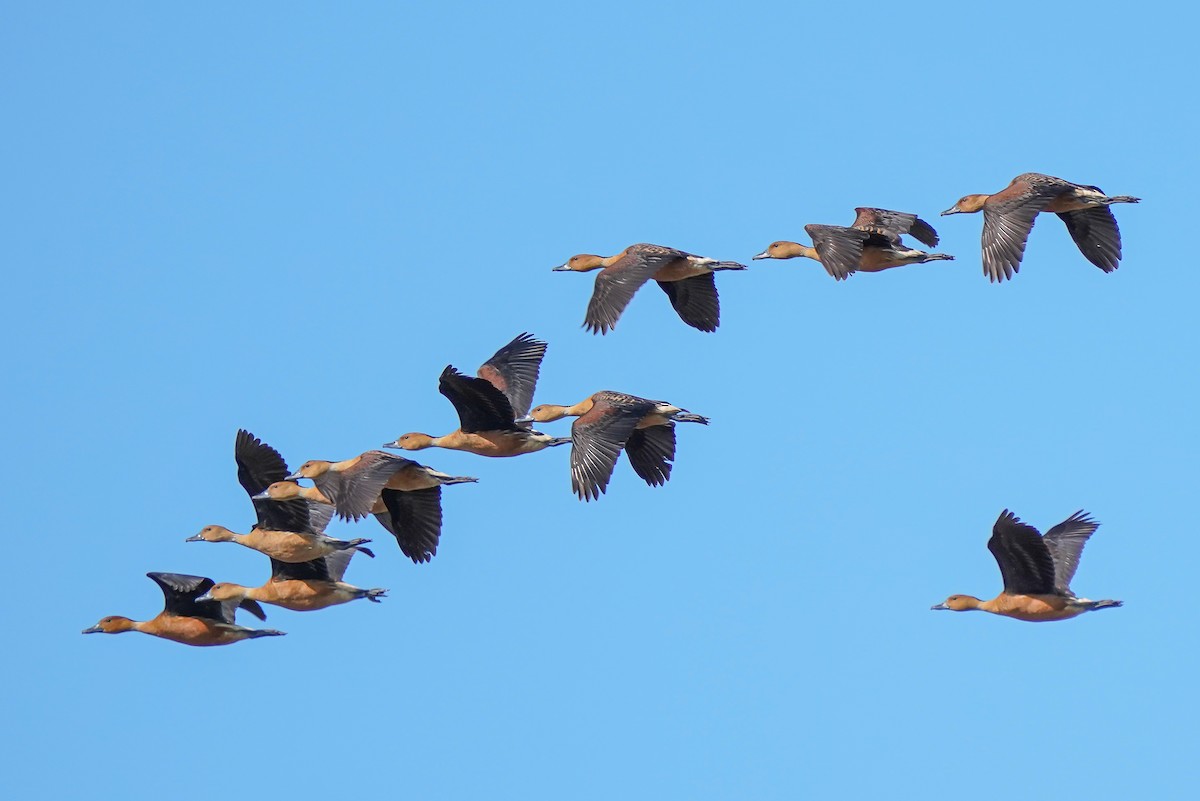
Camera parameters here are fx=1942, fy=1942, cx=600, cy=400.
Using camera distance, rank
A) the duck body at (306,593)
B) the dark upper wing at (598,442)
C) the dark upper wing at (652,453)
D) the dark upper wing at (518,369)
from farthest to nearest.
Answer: the dark upper wing at (518,369), the dark upper wing at (652,453), the duck body at (306,593), the dark upper wing at (598,442)

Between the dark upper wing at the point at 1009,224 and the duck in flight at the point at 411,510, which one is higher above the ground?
the dark upper wing at the point at 1009,224

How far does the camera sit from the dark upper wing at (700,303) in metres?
30.0

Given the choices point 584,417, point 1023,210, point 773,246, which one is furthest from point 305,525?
point 1023,210

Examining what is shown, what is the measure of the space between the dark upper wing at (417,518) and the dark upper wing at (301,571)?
1.17 metres

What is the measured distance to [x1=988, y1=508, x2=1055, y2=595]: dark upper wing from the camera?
25.3 metres

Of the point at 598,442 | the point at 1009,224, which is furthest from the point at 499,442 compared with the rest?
the point at 1009,224

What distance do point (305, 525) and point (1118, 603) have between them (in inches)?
442

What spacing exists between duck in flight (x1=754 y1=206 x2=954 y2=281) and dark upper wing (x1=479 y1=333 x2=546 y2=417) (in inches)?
186

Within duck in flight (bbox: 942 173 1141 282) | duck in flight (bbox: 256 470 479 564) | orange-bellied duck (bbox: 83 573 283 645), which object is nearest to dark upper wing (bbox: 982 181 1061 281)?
duck in flight (bbox: 942 173 1141 282)

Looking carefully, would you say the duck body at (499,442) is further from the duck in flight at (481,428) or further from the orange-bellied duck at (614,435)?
the orange-bellied duck at (614,435)

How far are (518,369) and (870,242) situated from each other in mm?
5736

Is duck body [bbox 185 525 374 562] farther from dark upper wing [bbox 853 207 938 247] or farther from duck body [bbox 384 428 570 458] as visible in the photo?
dark upper wing [bbox 853 207 938 247]

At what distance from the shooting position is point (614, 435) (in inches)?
1037

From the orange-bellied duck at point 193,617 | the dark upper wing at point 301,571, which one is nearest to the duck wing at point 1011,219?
the dark upper wing at point 301,571
